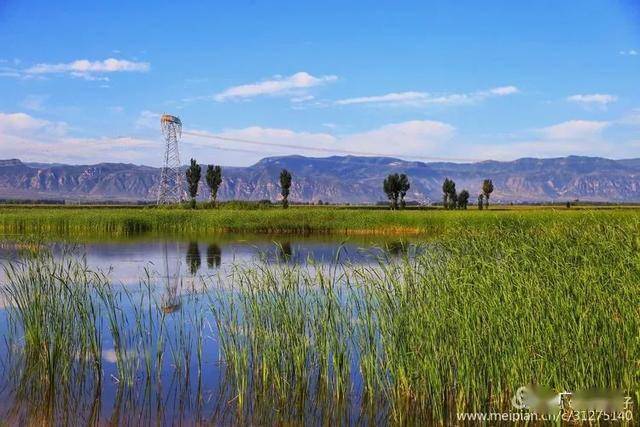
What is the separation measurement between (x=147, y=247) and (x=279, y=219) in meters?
16.7

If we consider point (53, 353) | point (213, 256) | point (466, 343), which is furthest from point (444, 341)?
point (213, 256)

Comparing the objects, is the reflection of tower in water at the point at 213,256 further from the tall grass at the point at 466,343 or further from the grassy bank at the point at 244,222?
the tall grass at the point at 466,343

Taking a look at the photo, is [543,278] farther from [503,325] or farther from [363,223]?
[363,223]

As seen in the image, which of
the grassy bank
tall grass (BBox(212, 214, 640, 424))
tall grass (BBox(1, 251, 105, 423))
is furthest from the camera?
the grassy bank

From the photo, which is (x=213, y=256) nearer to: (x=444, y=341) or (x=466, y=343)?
(x=444, y=341)

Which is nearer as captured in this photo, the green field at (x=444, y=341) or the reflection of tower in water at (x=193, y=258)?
the green field at (x=444, y=341)

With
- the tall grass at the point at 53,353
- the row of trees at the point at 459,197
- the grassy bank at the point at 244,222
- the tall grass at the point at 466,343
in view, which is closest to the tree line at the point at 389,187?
the row of trees at the point at 459,197

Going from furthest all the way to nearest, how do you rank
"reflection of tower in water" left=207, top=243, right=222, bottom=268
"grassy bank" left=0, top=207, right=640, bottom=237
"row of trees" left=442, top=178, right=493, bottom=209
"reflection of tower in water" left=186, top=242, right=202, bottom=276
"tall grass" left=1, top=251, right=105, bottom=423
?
1. "row of trees" left=442, top=178, right=493, bottom=209
2. "grassy bank" left=0, top=207, right=640, bottom=237
3. "reflection of tower in water" left=207, top=243, right=222, bottom=268
4. "reflection of tower in water" left=186, top=242, right=202, bottom=276
5. "tall grass" left=1, top=251, right=105, bottom=423

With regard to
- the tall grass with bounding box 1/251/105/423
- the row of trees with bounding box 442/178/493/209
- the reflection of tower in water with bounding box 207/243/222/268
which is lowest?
the reflection of tower in water with bounding box 207/243/222/268

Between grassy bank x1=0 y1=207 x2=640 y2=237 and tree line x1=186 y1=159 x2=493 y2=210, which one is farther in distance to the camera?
tree line x1=186 y1=159 x2=493 y2=210

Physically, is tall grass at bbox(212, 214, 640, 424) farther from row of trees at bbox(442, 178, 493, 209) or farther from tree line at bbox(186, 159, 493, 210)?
row of trees at bbox(442, 178, 493, 209)

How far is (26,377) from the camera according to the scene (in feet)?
33.1

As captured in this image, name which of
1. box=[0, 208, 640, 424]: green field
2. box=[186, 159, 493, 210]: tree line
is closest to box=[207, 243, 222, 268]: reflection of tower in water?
box=[0, 208, 640, 424]: green field

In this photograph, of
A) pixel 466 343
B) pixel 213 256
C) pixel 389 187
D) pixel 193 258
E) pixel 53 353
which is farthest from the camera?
pixel 389 187
